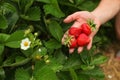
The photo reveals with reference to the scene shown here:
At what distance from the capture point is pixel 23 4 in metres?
1.44

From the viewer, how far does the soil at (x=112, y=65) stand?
1679 mm

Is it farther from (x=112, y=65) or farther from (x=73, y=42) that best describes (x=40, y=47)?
(x=112, y=65)

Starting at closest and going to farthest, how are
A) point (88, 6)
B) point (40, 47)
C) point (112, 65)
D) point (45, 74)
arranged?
point (45, 74)
point (40, 47)
point (88, 6)
point (112, 65)

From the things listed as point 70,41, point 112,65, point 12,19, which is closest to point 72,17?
point 70,41

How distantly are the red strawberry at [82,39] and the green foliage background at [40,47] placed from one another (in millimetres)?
98

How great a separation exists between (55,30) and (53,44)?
0.06 m

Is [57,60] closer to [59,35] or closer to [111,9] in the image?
[59,35]

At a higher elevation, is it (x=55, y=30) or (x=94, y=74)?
(x=55, y=30)

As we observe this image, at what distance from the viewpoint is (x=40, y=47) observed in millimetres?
1356

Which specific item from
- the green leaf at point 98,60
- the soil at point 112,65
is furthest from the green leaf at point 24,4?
the soil at point 112,65

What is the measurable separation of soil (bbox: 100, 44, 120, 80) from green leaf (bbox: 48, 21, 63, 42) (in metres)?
0.39

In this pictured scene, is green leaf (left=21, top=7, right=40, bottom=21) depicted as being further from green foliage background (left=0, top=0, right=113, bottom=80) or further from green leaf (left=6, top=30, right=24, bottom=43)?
green leaf (left=6, top=30, right=24, bottom=43)

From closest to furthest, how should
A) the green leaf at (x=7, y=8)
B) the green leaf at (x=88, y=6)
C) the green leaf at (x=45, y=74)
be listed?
the green leaf at (x=45, y=74), the green leaf at (x=7, y=8), the green leaf at (x=88, y=6)

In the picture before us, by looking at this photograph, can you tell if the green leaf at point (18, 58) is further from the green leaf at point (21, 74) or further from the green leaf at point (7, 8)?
the green leaf at point (7, 8)
